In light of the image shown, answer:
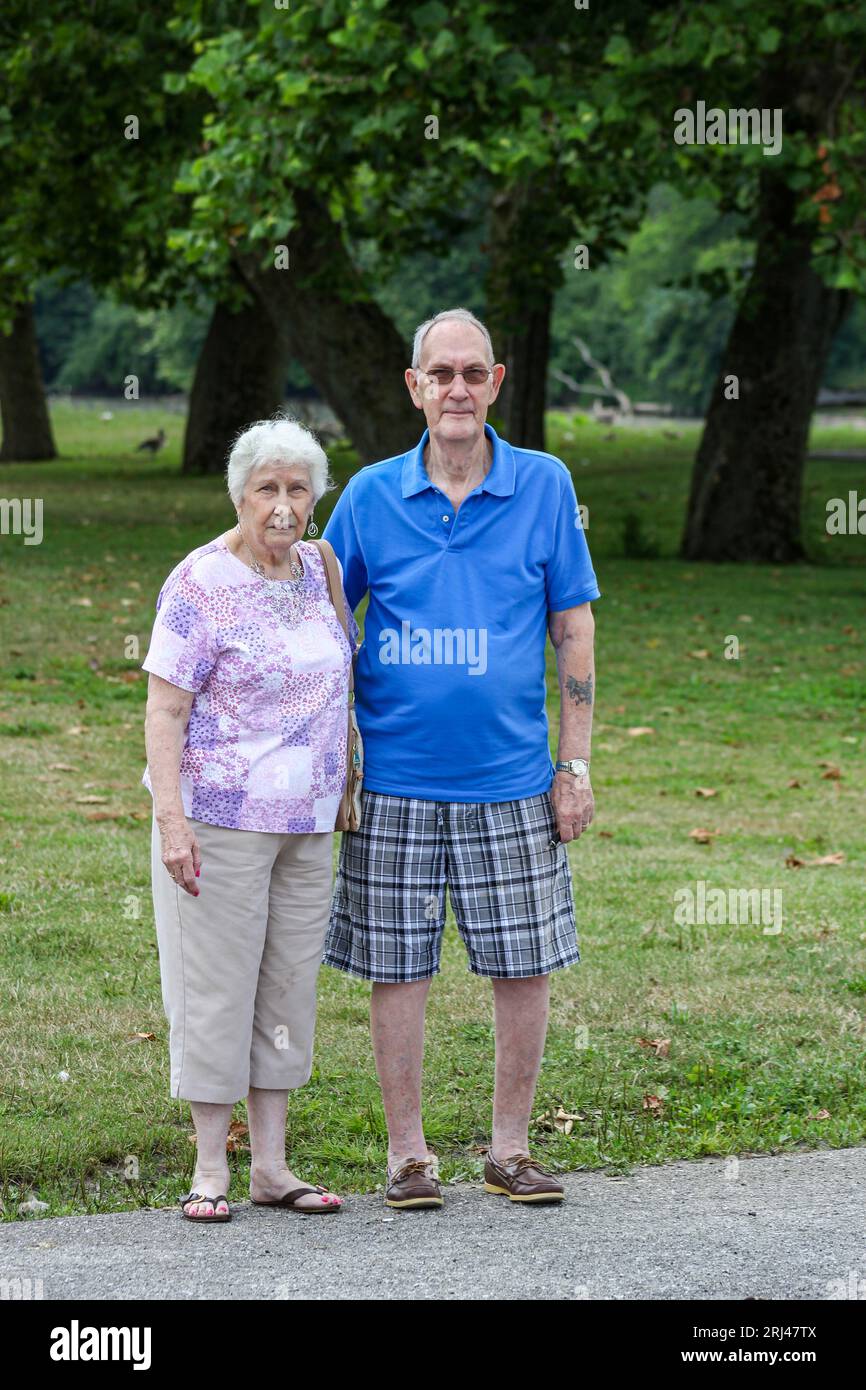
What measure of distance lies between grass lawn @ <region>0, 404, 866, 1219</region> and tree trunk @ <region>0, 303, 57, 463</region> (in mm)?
16929

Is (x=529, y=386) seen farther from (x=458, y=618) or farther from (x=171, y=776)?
(x=171, y=776)

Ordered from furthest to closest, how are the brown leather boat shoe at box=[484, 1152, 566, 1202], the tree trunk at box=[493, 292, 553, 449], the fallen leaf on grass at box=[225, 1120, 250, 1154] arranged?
1. the tree trunk at box=[493, 292, 553, 449]
2. the fallen leaf on grass at box=[225, 1120, 250, 1154]
3. the brown leather boat shoe at box=[484, 1152, 566, 1202]

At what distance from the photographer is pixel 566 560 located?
424cm

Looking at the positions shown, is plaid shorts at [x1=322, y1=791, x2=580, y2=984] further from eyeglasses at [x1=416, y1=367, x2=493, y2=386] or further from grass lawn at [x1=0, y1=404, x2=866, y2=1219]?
eyeglasses at [x1=416, y1=367, x2=493, y2=386]

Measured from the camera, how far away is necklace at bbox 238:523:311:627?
13.2 feet

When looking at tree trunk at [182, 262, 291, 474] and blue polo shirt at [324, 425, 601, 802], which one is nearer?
blue polo shirt at [324, 425, 601, 802]

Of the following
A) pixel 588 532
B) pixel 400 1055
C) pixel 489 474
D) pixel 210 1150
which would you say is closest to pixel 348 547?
pixel 489 474

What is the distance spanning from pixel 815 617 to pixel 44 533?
8506 millimetres

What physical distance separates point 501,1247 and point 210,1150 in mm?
726

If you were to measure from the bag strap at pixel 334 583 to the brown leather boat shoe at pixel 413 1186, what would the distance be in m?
Answer: 1.18

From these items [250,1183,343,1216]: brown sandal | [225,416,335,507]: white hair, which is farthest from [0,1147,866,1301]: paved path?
[225,416,335,507]: white hair

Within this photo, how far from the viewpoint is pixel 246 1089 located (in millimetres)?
4164
